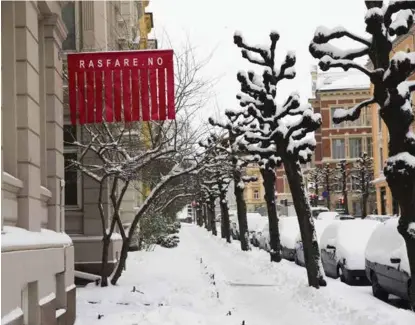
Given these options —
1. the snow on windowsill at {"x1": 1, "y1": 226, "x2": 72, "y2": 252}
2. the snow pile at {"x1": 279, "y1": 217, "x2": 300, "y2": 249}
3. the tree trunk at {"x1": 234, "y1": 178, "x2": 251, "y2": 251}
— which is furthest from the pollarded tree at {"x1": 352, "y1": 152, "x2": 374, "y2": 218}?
the snow on windowsill at {"x1": 1, "y1": 226, "x2": 72, "y2": 252}

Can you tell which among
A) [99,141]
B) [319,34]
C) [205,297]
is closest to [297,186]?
[205,297]

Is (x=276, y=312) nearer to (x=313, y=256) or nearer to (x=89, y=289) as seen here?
(x=313, y=256)

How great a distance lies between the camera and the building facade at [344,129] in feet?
242

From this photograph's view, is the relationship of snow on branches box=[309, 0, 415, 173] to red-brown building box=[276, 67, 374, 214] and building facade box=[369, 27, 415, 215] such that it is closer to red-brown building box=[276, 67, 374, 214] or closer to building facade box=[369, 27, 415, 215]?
building facade box=[369, 27, 415, 215]

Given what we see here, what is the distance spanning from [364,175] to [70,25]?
142 feet

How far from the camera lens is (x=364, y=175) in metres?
57.8

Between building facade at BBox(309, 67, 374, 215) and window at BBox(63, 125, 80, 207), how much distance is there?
56953mm

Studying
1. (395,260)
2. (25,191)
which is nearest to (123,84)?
(25,191)

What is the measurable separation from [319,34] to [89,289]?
26.3 ft

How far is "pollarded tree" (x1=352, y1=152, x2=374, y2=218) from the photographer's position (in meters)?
54.2

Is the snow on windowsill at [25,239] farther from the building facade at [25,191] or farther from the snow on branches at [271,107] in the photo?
the snow on branches at [271,107]

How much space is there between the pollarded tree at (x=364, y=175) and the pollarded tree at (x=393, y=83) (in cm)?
4304

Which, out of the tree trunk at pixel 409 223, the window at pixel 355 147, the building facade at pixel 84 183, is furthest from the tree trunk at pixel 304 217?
the window at pixel 355 147

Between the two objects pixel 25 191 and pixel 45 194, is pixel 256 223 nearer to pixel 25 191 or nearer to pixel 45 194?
pixel 45 194
